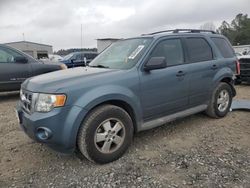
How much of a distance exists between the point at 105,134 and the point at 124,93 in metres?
0.62

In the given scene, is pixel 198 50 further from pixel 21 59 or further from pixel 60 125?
pixel 21 59

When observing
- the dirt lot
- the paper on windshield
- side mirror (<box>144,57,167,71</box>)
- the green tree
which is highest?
the green tree

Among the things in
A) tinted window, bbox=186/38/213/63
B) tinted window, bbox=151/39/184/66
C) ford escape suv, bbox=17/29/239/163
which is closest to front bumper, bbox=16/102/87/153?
ford escape suv, bbox=17/29/239/163

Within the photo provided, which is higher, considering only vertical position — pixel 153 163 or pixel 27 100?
pixel 27 100

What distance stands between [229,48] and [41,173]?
4564 mm

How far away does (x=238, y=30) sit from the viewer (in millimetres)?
77625

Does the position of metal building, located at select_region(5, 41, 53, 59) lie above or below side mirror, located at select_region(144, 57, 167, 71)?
above

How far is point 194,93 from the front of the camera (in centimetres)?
495

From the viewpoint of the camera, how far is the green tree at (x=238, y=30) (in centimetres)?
6869

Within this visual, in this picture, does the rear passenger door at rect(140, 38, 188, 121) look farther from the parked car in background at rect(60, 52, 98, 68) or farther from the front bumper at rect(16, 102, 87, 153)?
the parked car in background at rect(60, 52, 98, 68)

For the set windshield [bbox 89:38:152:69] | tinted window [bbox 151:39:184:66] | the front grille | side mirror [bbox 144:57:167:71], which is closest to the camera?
the front grille

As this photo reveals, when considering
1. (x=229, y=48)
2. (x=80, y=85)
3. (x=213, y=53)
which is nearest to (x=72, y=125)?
(x=80, y=85)

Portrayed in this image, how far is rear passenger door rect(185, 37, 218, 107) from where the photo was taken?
16.1 feet

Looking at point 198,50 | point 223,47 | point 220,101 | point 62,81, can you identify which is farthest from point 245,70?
point 62,81
